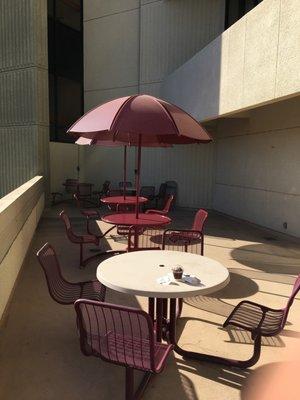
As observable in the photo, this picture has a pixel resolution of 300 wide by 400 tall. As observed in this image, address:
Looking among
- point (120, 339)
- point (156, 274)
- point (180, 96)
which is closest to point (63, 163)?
point (180, 96)

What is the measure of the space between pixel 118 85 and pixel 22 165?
5353 mm

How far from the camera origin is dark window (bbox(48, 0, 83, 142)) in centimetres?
1595

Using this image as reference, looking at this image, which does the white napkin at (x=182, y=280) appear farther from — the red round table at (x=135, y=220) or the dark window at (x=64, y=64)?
the dark window at (x=64, y=64)

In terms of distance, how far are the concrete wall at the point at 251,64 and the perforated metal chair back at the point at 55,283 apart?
183 inches

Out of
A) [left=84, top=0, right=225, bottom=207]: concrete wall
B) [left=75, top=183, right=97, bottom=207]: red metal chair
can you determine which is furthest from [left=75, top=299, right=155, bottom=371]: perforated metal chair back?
[left=84, top=0, right=225, bottom=207]: concrete wall

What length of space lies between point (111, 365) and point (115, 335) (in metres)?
1.08

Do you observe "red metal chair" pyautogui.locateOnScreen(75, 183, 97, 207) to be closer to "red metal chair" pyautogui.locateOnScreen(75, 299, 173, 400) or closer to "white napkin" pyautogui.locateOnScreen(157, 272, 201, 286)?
"white napkin" pyautogui.locateOnScreen(157, 272, 201, 286)

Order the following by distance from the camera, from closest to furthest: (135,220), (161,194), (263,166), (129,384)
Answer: (129,384)
(135,220)
(263,166)
(161,194)

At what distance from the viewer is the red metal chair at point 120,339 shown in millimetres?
2562

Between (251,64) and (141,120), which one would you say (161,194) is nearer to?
(251,64)

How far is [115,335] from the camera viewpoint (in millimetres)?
2658

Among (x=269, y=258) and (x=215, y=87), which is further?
(x=215, y=87)

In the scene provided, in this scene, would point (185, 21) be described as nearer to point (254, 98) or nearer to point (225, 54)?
point (225, 54)

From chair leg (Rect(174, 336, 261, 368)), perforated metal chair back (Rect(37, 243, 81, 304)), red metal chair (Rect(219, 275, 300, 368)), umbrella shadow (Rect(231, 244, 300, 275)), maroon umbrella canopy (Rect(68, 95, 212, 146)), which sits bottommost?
umbrella shadow (Rect(231, 244, 300, 275))
